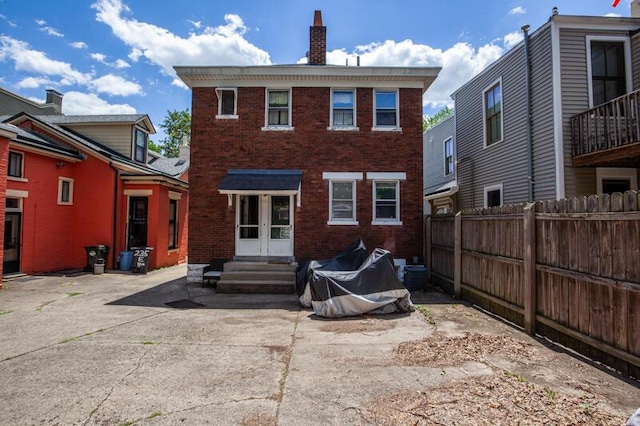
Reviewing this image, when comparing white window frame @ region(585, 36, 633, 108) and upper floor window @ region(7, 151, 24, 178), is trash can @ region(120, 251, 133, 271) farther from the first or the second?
white window frame @ region(585, 36, 633, 108)

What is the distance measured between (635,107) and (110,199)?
1679 centimetres

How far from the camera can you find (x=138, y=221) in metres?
14.3

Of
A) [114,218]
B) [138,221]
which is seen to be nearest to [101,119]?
[114,218]

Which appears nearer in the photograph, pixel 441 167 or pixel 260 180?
pixel 260 180

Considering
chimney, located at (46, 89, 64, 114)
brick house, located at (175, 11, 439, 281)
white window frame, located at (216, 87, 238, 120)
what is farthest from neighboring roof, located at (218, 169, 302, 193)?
chimney, located at (46, 89, 64, 114)

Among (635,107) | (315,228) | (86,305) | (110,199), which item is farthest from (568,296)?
(110,199)

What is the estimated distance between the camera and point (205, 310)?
7.91 meters

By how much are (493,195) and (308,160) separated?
7018mm

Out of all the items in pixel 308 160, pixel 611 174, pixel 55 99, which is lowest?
pixel 611 174

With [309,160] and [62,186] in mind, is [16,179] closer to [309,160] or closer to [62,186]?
[62,186]

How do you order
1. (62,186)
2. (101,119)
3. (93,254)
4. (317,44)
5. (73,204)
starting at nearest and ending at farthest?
(317,44) → (93,254) → (62,186) → (73,204) → (101,119)

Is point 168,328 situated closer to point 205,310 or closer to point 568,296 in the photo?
point 205,310

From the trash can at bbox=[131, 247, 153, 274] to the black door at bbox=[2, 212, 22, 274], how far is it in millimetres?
3587

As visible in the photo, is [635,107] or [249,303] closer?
[635,107]
